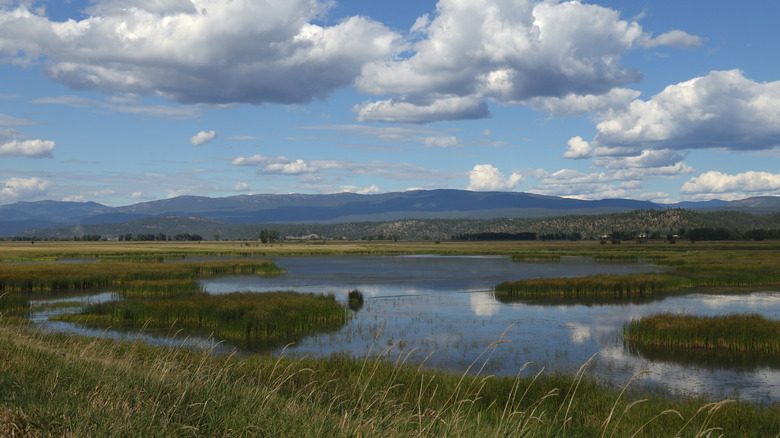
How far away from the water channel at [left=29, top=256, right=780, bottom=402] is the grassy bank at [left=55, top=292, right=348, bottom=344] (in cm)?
172

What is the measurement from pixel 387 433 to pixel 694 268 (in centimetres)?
6783

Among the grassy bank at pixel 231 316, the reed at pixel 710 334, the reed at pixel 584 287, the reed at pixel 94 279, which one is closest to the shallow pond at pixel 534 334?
the reed at pixel 710 334

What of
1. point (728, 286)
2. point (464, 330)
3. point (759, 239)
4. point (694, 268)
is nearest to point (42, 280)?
point (464, 330)

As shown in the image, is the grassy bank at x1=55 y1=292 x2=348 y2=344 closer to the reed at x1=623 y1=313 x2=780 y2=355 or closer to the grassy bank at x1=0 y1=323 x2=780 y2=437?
the grassy bank at x1=0 y1=323 x2=780 y2=437

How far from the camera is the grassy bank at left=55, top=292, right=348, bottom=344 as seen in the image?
28203mm

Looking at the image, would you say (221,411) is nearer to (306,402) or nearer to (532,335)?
(306,402)

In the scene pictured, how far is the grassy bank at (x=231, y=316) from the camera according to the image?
28.2 metres

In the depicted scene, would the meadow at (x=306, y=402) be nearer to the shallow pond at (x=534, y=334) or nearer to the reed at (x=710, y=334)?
the shallow pond at (x=534, y=334)

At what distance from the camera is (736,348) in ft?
79.5

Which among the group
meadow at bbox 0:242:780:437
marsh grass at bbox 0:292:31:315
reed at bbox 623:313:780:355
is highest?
meadow at bbox 0:242:780:437

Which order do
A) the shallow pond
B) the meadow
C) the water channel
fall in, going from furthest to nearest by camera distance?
the shallow pond
the water channel
the meadow

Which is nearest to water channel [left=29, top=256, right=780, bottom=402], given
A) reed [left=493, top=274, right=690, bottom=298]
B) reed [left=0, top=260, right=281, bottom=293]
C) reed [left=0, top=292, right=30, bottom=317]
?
reed [left=493, top=274, right=690, bottom=298]

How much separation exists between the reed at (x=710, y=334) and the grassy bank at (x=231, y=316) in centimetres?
1579

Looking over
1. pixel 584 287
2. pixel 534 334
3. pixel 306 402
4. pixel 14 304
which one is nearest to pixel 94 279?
pixel 14 304
